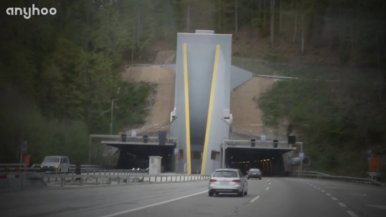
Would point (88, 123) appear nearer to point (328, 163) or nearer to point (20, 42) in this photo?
point (328, 163)

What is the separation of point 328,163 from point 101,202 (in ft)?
189

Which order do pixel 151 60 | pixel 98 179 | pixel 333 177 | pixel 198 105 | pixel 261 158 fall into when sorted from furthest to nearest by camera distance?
pixel 151 60
pixel 261 158
pixel 198 105
pixel 333 177
pixel 98 179

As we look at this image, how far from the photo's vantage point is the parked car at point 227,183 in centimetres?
2892

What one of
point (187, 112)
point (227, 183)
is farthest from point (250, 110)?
point (227, 183)

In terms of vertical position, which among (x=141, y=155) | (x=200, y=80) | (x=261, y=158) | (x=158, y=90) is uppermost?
A: (x=200, y=80)

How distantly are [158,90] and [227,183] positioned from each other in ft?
229

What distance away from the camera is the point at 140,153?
92875 millimetres

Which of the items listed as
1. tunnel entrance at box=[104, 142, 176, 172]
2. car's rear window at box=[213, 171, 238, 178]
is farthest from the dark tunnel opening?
car's rear window at box=[213, 171, 238, 178]

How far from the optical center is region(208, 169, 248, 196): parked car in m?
28.9

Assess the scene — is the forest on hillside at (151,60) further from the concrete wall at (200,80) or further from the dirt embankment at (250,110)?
the concrete wall at (200,80)

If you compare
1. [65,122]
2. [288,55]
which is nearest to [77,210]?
[65,122]

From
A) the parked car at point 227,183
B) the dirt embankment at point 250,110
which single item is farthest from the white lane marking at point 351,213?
the dirt embankment at point 250,110

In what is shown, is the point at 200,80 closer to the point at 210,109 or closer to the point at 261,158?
the point at 210,109

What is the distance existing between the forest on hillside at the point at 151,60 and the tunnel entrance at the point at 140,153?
4090 millimetres
